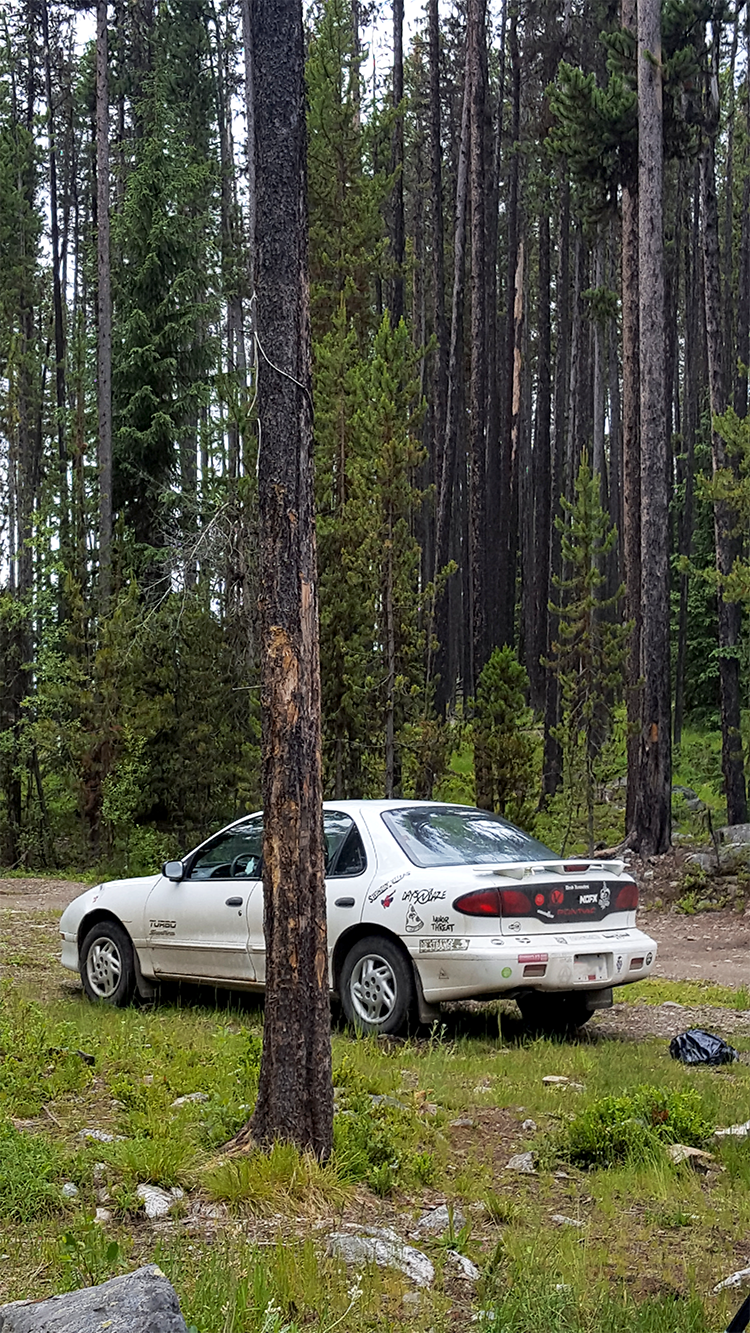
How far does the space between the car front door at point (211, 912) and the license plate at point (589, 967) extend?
2.29 meters

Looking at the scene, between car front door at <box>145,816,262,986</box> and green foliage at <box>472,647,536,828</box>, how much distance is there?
9.83 meters

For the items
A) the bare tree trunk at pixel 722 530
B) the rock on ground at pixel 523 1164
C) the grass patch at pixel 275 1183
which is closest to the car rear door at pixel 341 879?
the rock on ground at pixel 523 1164

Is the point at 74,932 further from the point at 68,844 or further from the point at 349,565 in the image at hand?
the point at 68,844

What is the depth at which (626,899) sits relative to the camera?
27.6 ft

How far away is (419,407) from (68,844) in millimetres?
11488

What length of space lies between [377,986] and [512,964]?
97cm

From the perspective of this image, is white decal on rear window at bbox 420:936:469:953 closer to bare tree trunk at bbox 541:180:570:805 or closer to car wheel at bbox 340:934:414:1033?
car wheel at bbox 340:934:414:1033

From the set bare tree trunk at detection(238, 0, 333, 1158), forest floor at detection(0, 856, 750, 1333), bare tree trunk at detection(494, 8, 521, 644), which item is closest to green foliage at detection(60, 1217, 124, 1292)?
forest floor at detection(0, 856, 750, 1333)

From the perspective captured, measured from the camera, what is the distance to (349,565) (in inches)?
756

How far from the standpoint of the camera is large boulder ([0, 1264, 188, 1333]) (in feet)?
10.5

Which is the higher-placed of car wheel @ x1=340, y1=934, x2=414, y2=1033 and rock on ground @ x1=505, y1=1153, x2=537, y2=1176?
car wheel @ x1=340, y1=934, x2=414, y2=1033

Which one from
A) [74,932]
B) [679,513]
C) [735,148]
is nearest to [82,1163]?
[74,932]

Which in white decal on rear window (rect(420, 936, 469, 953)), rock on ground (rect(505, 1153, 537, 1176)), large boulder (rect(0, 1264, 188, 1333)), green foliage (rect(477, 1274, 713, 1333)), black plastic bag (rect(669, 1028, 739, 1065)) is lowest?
black plastic bag (rect(669, 1028, 739, 1065))

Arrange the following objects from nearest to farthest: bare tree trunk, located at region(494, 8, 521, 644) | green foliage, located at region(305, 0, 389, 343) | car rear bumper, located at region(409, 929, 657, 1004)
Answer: car rear bumper, located at region(409, 929, 657, 1004), green foliage, located at region(305, 0, 389, 343), bare tree trunk, located at region(494, 8, 521, 644)
